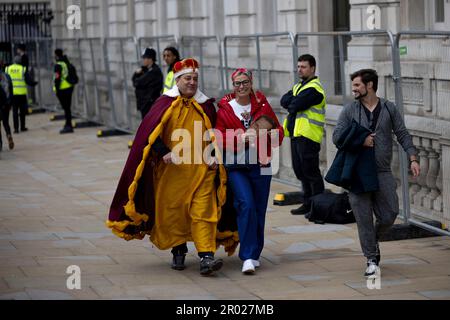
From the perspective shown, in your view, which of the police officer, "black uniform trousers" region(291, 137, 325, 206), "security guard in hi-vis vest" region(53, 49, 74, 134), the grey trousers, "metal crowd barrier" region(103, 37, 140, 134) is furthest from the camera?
"security guard in hi-vis vest" region(53, 49, 74, 134)

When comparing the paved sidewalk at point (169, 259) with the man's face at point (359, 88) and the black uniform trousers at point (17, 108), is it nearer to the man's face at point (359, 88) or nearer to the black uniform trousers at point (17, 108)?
the man's face at point (359, 88)

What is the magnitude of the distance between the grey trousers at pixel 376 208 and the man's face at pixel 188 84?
61.6 inches

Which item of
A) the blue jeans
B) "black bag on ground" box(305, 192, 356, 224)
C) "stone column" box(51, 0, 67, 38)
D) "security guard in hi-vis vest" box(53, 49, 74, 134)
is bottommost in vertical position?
"black bag on ground" box(305, 192, 356, 224)

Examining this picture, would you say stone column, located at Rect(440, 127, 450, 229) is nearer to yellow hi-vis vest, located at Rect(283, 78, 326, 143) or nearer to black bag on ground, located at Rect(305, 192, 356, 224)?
black bag on ground, located at Rect(305, 192, 356, 224)

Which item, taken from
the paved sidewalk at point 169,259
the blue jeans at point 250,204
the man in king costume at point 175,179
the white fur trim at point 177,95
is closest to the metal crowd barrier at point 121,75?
the paved sidewalk at point 169,259

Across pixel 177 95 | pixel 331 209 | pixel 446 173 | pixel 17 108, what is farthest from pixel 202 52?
pixel 17 108

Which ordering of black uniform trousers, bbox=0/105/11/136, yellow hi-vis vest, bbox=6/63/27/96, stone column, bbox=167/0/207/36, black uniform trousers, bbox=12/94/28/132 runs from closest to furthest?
black uniform trousers, bbox=0/105/11/136 → stone column, bbox=167/0/207/36 → black uniform trousers, bbox=12/94/28/132 → yellow hi-vis vest, bbox=6/63/27/96

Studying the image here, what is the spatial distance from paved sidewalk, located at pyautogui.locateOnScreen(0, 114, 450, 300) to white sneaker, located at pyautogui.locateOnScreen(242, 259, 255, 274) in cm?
6

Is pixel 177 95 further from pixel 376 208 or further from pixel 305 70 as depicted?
pixel 305 70

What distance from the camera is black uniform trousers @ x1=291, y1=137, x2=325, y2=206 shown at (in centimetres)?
1221

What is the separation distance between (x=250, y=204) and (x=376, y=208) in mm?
1025

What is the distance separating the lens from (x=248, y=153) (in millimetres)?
9672

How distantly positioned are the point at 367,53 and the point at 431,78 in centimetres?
393

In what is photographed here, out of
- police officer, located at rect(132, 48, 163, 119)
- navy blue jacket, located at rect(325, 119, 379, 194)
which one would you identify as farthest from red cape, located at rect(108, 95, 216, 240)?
police officer, located at rect(132, 48, 163, 119)
